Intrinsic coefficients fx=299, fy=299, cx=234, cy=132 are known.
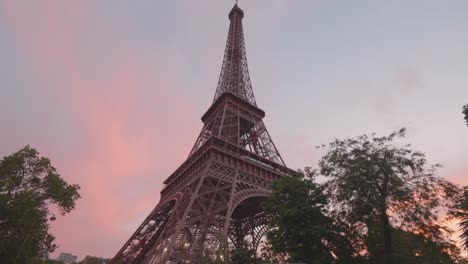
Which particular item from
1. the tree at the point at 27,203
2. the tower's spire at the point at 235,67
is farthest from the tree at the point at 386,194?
the tower's spire at the point at 235,67

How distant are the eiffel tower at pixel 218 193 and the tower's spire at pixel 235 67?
0.23 m

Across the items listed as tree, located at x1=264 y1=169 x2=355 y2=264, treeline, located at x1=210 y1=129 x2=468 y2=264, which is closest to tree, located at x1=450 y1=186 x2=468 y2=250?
treeline, located at x1=210 y1=129 x2=468 y2=264

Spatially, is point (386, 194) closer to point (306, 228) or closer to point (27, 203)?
point (306, 228)

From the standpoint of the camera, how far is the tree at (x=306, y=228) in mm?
16359

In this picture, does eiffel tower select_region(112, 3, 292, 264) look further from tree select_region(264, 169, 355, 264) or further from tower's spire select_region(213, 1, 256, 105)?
tree select_region(264, 169, 355, 264)

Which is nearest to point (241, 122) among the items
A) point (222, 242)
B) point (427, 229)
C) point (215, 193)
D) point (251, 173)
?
point (251, 173)

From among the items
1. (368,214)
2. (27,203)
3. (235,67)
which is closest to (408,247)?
(368,214)

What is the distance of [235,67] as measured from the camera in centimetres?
5325

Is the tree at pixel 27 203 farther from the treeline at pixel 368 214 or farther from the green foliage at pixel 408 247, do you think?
the green foliage at pixel 408 247

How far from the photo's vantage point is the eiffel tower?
23.5m

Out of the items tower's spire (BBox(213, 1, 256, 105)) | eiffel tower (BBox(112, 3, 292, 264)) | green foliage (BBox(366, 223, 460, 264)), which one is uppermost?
tower's spire (BBox(213, 1, 256, 105))

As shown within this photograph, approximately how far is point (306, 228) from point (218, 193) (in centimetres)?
1333

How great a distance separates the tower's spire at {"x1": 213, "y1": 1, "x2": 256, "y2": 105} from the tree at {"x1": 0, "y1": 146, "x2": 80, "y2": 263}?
26.3 meters

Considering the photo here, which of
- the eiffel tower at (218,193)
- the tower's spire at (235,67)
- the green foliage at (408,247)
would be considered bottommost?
the green foliage at (408,247)
